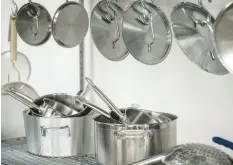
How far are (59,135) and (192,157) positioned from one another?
1.23 ft

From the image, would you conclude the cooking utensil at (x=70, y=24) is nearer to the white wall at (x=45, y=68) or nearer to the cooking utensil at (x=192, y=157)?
the white wall at (x=45, y=68)

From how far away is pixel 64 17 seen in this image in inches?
47.6

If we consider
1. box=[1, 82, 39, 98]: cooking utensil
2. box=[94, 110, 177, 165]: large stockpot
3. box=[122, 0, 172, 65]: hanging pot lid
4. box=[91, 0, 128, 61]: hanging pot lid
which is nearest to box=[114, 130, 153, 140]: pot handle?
box=[94, 110, 177, 165]: large stockpot

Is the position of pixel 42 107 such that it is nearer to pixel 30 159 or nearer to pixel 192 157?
pixel 30 159

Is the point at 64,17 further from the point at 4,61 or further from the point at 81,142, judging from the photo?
the point at 81,142

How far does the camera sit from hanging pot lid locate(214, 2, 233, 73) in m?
0.78

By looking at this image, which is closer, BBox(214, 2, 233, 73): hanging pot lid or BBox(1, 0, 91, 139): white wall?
BBox(214, 2, 233, 73): hanging pot lid

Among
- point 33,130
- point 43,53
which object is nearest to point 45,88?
point 43,53

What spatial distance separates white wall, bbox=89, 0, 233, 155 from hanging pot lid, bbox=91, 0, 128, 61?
0.08m

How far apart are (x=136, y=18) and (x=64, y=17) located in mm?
245

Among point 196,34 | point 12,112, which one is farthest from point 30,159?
point 196,34

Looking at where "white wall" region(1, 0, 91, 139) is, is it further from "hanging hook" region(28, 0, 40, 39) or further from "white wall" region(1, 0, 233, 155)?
→ "hanging hook" region(28, 0, 40, 39)

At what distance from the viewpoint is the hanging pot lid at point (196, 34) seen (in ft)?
2.99

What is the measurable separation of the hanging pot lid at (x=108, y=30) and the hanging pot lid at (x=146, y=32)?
11 centimetres
